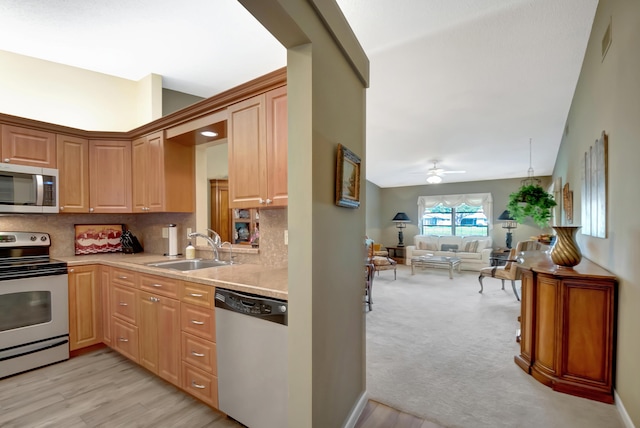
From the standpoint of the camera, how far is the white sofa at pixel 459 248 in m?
7.41

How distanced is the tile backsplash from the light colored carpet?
4.43ft

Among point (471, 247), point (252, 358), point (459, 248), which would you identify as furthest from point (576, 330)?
point (459, 248)

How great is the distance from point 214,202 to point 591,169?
13.7ft

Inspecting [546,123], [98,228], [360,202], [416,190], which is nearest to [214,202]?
[98,228]

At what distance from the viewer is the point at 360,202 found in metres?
2.04

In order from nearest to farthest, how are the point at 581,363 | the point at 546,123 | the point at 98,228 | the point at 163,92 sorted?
the point at 581,363, the point at 98,228, the point at 163,92, the point at 546,123

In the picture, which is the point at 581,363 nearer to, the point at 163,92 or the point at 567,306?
the point at 567,306

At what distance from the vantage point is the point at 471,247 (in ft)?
25.5

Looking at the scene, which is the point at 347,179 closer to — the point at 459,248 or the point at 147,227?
the point at 147,227

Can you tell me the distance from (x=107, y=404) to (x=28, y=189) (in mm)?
2128

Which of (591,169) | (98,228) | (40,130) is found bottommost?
(98,228)

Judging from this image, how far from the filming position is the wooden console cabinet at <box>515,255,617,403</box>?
6.77ft

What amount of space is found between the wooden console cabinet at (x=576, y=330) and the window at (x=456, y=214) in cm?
627

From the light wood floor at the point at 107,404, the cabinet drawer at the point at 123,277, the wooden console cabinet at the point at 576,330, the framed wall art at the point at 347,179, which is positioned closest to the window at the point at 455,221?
the wooden console cabinet at the point at 576,330
